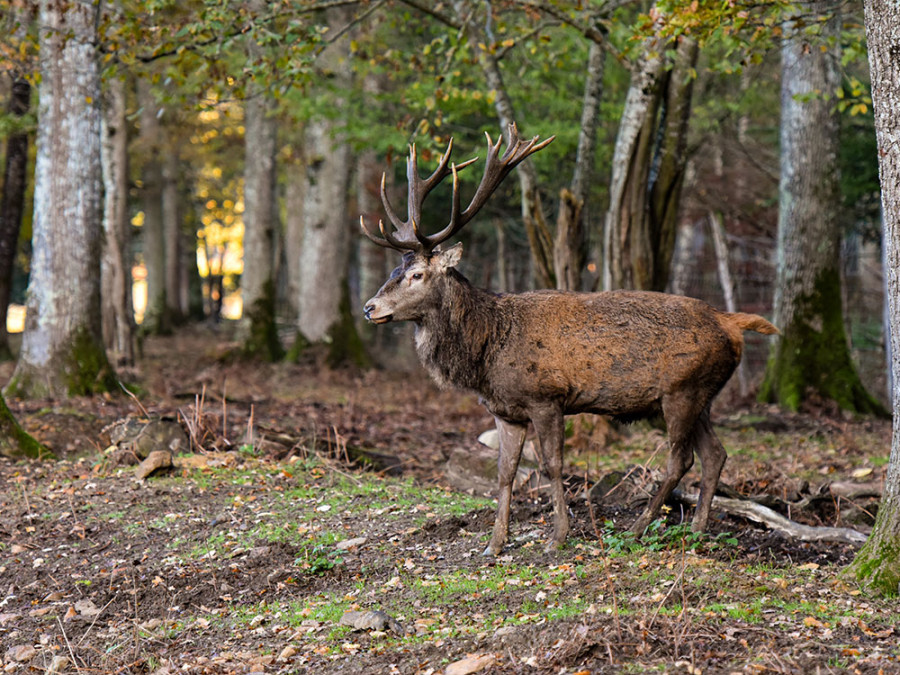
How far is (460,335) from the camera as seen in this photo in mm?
7008

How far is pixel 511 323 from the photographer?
709 cm

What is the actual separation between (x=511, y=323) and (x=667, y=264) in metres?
5.43

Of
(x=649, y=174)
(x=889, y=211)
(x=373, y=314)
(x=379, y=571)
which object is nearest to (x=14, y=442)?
(x=373, y=314)

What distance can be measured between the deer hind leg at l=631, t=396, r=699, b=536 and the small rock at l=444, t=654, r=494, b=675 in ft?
7.93

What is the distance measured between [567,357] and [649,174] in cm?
556

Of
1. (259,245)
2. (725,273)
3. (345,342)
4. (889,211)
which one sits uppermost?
(259,245)

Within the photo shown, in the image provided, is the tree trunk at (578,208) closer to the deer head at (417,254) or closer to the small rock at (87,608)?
the deer head at (417,254)

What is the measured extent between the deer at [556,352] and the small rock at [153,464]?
3.29m

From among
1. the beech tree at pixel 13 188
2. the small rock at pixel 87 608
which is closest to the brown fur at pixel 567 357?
the small rock at pixel 87 608

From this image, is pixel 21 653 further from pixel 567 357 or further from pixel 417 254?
pixel 567 357

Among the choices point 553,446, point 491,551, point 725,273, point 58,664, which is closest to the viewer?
point 58,664

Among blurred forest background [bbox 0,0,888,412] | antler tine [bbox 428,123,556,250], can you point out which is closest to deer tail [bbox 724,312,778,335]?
antler tine [bbox 428,123,556,250]

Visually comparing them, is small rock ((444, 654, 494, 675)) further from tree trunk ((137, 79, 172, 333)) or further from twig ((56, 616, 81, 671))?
tree trunk ((137, 79, 172, 333))

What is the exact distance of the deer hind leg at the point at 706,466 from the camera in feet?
22.9
